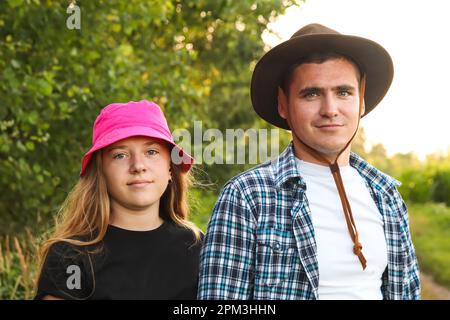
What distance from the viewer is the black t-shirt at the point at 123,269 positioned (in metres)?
2.72

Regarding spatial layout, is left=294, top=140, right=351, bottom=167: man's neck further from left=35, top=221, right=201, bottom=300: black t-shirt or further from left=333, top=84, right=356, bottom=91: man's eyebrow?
left=35, top=221, right=201, bottom=300: black t-shirt

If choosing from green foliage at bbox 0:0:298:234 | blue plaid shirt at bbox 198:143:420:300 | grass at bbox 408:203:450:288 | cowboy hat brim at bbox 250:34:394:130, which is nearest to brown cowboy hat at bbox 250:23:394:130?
cowboy hat brim at bbox 250:34:394:130

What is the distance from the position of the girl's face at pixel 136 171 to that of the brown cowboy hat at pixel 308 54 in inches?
19.6

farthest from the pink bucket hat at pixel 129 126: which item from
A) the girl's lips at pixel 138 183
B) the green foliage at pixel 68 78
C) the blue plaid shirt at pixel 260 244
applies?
the green foliage at pixel 68 78

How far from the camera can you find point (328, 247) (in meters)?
2.56

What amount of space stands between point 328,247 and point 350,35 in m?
0.85

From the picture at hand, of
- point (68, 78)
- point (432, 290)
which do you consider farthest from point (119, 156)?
point (432, 290)

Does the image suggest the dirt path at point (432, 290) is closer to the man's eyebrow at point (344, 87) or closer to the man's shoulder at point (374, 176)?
the man's shoulder at point (374, 176)

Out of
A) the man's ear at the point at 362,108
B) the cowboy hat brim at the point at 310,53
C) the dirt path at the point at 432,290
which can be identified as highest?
the dirt path at the point at 432,290

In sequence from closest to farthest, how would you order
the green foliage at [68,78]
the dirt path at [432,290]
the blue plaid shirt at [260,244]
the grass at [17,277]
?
the blue plaid shirt at [260,244], the grass at [17,277], the green foliage at [68,78], the dirt path at [432,290]

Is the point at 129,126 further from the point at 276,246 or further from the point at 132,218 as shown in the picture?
the point at 276,246

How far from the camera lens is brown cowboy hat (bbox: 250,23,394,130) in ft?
8.94
